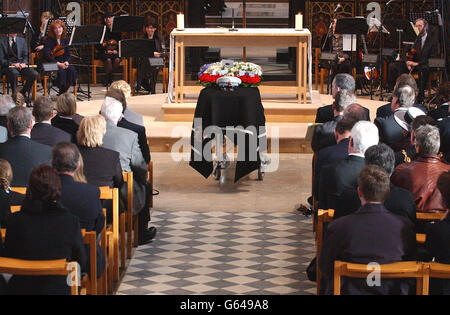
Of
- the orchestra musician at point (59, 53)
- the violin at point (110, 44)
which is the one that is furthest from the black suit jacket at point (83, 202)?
the violin at point (110, 44)

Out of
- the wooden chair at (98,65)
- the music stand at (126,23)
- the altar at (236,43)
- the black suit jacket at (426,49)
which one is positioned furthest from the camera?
the wooden chair at (98,65)

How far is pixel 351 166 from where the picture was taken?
5312mm

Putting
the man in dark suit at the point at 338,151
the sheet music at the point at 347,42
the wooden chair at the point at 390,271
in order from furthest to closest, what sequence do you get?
the sheet music at the point at 347,42, the man in dark suit at the point at 338,151, the wooden chair at the point at 390,271

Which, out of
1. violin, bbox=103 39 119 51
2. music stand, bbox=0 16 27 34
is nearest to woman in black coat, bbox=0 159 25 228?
music stand, bbox=0 16 27 34

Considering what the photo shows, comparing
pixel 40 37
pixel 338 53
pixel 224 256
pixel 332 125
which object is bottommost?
pixel 224 256

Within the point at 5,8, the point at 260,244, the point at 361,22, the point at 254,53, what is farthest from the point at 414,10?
the point at 260,244

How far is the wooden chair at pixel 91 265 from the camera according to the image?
15.3 feet

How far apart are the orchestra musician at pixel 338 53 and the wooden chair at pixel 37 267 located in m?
10.6

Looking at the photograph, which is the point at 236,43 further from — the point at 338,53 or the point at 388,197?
the point at 388,197

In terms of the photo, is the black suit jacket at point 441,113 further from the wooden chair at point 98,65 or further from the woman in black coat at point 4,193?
the wooden chair at point 98,65

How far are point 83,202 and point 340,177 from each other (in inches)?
65.1

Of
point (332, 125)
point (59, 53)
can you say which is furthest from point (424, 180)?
point (59, 53)

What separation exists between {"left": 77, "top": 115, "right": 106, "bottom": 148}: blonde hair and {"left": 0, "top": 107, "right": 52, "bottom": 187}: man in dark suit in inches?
11.3
